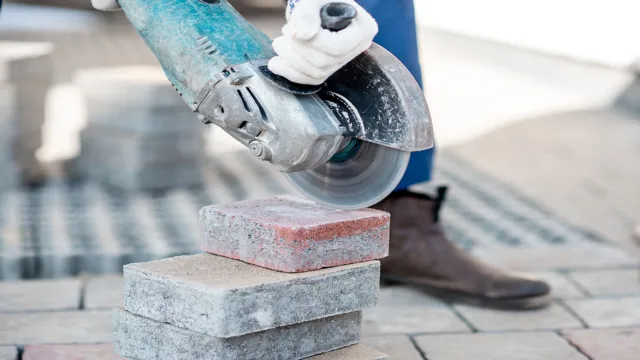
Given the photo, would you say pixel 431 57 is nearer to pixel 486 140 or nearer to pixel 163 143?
pixel 486 140

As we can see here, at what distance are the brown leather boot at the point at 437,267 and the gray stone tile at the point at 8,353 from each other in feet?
3.75

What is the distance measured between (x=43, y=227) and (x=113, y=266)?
472mm

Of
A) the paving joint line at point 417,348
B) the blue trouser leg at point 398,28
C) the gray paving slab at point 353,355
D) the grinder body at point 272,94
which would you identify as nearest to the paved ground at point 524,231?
the paving joint line at point 417,348

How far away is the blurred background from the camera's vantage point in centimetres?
353

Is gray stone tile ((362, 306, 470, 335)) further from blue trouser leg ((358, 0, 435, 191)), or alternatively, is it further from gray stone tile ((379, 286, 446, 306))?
blue trouser leg ((358, 0, 435, 191))

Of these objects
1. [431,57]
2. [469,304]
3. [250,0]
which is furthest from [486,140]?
[250,0]

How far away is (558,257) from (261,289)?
1783mm

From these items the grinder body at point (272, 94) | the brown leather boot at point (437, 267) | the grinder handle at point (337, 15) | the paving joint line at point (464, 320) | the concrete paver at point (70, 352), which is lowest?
the paving joint line at point (464, 320)

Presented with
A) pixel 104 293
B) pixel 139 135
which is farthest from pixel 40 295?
pixel 139 135

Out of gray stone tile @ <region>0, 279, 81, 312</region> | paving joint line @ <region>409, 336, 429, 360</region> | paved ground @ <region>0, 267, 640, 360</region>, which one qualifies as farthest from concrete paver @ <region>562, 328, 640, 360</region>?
gray stone tile @ <region>0, 279, 81, 312</region>

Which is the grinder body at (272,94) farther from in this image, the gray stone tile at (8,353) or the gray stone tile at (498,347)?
the gray stone tile at (8,353)

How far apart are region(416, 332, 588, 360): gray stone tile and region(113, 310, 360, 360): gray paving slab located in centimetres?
43

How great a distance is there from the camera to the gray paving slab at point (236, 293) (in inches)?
77.5

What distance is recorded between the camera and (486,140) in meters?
5.50
